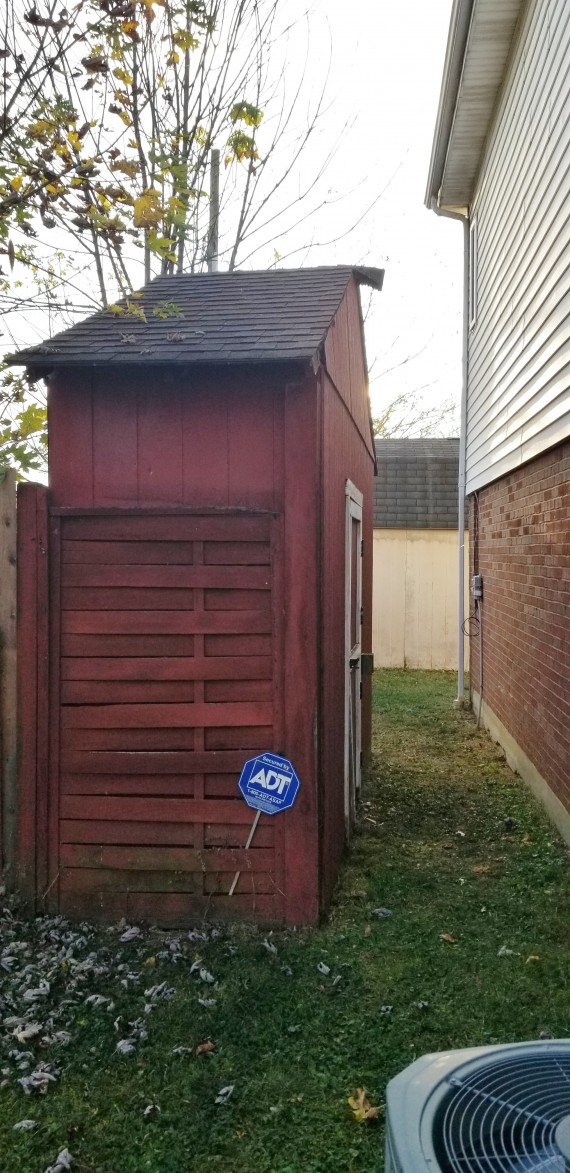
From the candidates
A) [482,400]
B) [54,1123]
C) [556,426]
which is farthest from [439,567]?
[54,1123]

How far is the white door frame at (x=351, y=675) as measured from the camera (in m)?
6.22

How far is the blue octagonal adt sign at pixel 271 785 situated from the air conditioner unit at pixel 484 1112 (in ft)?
8.68

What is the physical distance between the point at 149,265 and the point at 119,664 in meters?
8.03

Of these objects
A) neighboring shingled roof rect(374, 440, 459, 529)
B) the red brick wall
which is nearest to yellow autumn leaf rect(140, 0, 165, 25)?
the red brick wall

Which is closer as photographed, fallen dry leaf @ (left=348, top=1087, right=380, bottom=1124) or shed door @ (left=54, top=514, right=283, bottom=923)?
fallen dry leaf @ (left=348, top=1087, right=380, bottom=1124)

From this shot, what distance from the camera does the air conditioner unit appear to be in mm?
1533

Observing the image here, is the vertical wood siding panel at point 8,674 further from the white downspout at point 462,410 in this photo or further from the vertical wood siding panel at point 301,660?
the white downspout at point 462,410

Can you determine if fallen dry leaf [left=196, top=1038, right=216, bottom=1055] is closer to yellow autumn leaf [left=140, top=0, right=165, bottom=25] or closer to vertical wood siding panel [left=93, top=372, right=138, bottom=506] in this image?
vertical wood siding panel [left=93, top=372, right=138, bottom=506]

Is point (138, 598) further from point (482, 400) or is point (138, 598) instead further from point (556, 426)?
point (482, 400)

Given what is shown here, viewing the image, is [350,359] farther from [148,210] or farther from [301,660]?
[301,660]

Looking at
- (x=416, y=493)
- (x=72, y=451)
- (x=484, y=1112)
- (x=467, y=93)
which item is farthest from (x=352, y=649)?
(x=416, y=493)

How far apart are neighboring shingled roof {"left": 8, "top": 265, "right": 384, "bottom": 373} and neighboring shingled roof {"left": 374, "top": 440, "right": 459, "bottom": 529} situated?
994cm

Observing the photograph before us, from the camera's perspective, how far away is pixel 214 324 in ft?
16.6

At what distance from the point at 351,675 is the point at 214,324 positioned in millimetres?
2928
